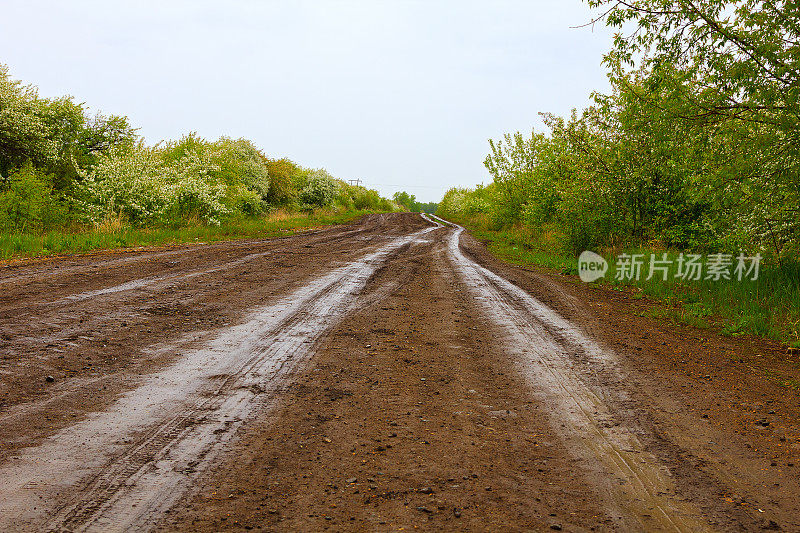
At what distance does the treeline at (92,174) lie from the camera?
16.6 metres

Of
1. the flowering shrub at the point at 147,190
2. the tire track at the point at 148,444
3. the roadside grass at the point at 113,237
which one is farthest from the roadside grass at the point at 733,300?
the flowering shrub at the point at 147,190

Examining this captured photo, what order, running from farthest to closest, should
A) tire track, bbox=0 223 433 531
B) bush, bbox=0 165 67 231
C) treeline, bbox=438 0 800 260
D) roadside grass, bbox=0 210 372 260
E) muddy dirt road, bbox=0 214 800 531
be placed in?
1. bush, bbox=0 165 67 231
2. roadside grass, bbox=0 210 372 260
3. treeline, bbox=438 0 800 260
4. muddy dirt road, bbox=0 214 800 531
5. tire track, bbox=0 223 433 531

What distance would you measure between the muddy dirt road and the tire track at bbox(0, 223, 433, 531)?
0.05 ft

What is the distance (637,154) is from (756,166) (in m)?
5.41

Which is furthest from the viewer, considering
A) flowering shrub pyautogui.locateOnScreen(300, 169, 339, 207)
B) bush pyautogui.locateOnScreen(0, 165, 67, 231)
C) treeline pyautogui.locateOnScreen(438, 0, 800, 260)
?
flowering shrub pyautogui.locateOnScreen(300, 169, 339, 207)

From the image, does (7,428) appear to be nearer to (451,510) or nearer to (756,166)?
(451,510)

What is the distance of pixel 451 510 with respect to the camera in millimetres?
2529

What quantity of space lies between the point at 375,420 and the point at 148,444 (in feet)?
4.82

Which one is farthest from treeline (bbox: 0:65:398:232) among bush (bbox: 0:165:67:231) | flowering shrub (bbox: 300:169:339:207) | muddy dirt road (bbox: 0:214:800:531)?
flowering shrub (bbox: 300:169:339:207)

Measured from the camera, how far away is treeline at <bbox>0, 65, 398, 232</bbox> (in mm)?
16562

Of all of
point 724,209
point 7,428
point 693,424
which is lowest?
point 7,428

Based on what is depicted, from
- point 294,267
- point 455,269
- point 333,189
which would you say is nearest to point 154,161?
point 294,267

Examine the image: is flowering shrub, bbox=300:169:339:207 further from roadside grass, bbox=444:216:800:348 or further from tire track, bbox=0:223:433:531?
tire track, bbox=0:223:433:531

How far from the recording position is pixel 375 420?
3.62 meters
